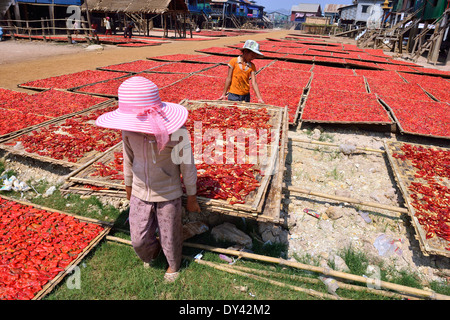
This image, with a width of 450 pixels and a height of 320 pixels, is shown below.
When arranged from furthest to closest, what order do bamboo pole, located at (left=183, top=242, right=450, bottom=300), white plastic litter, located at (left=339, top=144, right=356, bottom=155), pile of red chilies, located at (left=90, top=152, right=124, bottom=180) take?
white plastic litter, located at (left=339, top=144, right=356, bottom=155)
pile of red chilies, located at (left=90, top=152, right=124, bottom=180)
bamboo pole, located at (left=183, top=242, right=450, bottom=300)

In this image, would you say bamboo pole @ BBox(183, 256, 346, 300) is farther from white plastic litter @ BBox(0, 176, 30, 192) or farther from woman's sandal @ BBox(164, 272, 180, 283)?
white plastic litter @ BBox(0, 176, 30, 192)

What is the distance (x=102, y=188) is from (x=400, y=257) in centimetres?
391

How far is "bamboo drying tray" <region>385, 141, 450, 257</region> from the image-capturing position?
3.21 meters

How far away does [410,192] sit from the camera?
4.28 meters

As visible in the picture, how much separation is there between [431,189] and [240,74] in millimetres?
3889

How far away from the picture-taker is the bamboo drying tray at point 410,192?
321 centimetres

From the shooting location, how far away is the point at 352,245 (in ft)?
12.3

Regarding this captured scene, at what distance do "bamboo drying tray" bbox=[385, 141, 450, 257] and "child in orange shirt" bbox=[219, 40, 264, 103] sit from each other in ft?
9.22

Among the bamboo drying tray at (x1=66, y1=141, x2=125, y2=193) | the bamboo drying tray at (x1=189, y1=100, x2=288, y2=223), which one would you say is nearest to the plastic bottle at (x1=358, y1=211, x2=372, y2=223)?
Answer: the bamboo drying tray at (x1=189, y1=100, x2=288, y2=223)

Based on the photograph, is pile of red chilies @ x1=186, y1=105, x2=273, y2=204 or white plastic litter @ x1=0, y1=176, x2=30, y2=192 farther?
white plastic litter @ x1=0, y1=176, x2=30, y2=192

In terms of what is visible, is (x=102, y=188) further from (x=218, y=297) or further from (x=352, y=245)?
(x=352, y=245)

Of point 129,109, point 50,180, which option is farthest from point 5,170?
point 129,109

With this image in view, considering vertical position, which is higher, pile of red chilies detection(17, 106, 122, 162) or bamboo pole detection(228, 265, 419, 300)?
pile of red chilies detection(17, 106, 122, 162)

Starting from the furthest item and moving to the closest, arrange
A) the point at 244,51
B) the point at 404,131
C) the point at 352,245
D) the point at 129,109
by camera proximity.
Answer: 1. the point at 404,131
2. the point at 244,51
3. the point at 352,245
4. the point at 129,109
